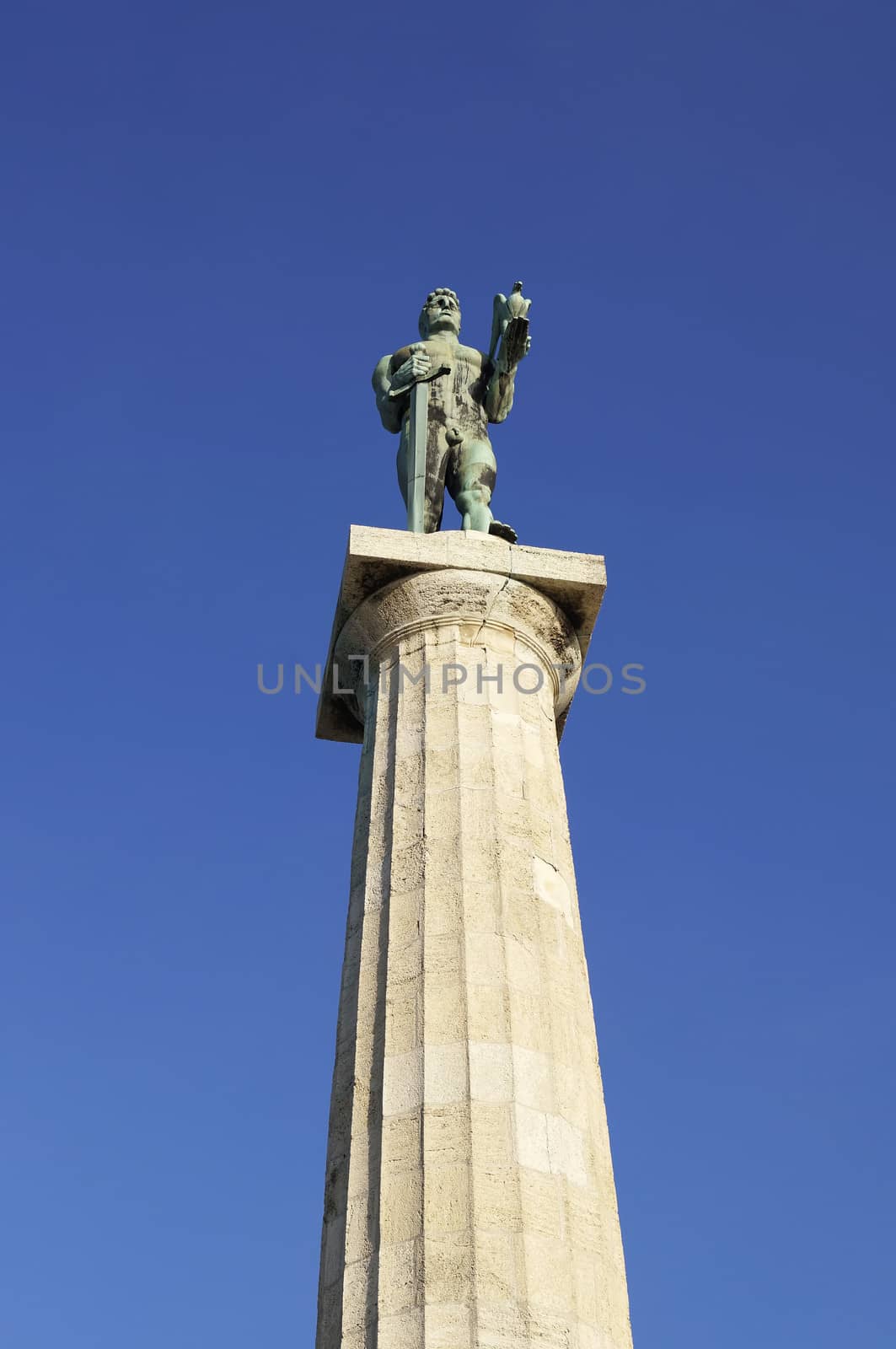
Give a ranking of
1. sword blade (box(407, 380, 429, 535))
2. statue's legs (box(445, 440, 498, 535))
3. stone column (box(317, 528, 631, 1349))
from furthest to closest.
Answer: sword blade (box(407, 380, 429, 535))
statue's legs (box(445, 440, 498, 535))
stone column (box(317, 528, 631, 1349))

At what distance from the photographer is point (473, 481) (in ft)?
51.1

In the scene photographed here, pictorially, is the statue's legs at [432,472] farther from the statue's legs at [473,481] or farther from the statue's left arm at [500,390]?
the statue's left arm at [500,390]

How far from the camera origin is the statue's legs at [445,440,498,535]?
49.8 ft

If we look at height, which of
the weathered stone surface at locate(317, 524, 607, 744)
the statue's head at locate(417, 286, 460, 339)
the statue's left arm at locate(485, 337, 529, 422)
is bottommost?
the weathered stone surface at locate(317, 524, 607, 744)

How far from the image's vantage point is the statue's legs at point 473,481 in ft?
49.8

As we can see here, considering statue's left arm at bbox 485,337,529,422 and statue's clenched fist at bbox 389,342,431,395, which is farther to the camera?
statue's left arm at bbox 485,337,529,422

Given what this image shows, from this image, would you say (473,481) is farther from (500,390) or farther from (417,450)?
(500,390)

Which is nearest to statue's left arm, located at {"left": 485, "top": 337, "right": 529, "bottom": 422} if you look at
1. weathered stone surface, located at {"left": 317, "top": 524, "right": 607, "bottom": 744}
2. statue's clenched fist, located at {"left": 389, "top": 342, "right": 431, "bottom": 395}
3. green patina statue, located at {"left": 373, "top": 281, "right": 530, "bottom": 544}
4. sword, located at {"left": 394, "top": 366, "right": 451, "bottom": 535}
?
green patina statue, located at {"left": 373, "top": 281, "right": 530, "bottom": 544}

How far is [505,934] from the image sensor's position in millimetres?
11109

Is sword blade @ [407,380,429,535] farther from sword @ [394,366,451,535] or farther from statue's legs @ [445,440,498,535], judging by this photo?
statue's legs @ [445,440,498,535]

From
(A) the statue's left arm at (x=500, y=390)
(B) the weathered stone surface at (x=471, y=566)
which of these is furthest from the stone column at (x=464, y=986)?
(A) the statue's left arm at (x=500, y=390)

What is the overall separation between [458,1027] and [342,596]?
4.66 metres

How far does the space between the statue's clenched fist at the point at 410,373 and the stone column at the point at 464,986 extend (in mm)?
2927

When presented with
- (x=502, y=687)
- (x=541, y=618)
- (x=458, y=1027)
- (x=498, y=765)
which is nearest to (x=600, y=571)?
(x=541, y=618)
